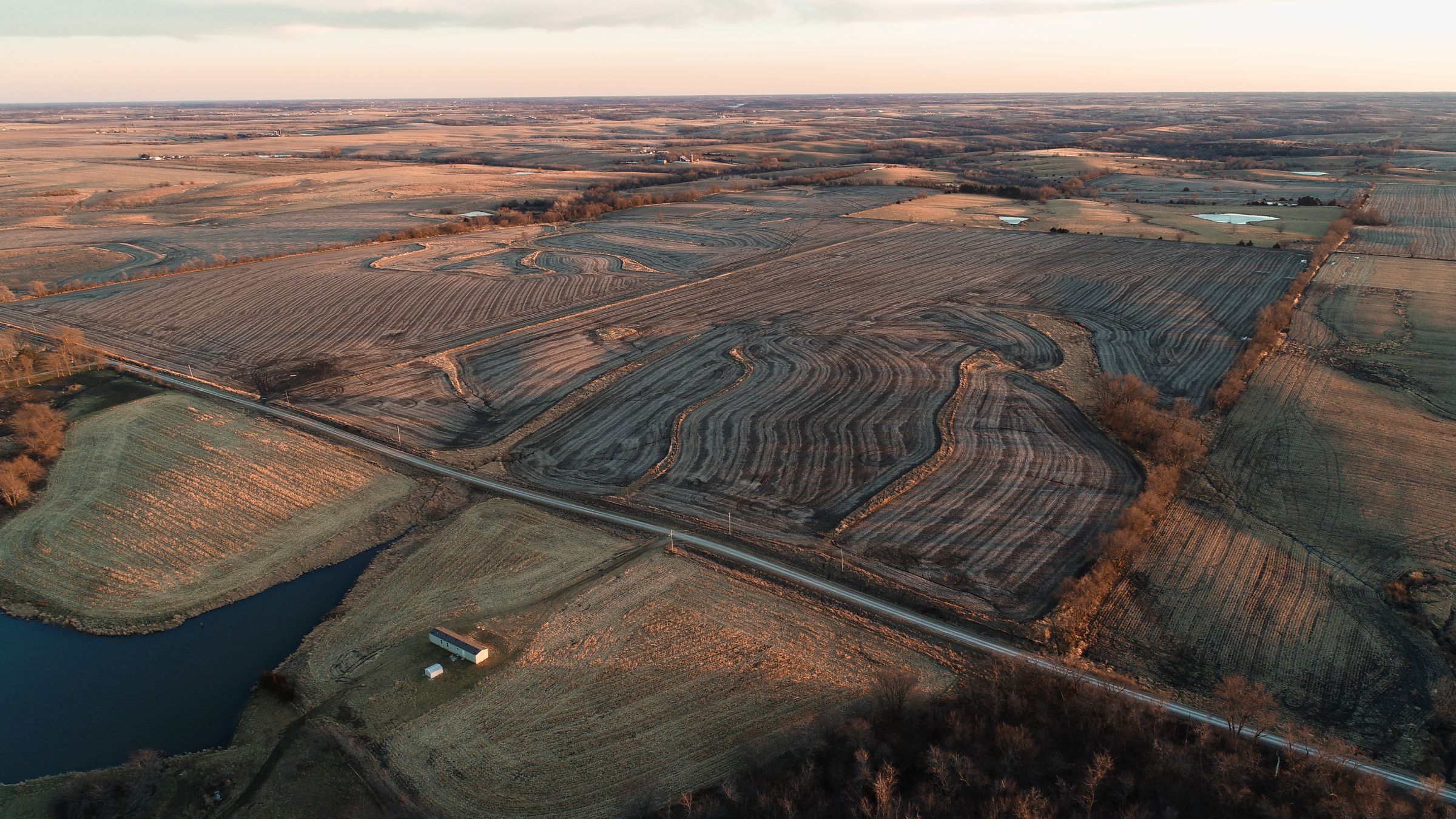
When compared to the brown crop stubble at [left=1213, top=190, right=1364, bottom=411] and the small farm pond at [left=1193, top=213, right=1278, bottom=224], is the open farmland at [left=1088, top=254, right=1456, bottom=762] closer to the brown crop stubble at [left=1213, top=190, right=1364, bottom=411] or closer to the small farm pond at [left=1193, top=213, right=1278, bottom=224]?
the brown crop stubble at [left=1213, top=190, right=1364, bottom=411]

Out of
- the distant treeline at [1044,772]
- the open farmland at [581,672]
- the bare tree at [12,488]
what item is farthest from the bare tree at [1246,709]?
the bare tree at [12,488]

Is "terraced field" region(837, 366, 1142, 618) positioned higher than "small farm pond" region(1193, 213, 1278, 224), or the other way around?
"small farm pond" region(1193, 213, 1278, 224)

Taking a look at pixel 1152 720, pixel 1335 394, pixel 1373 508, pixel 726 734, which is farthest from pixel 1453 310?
pixel 726 734

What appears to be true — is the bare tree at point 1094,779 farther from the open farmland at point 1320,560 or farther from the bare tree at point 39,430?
the bare tree at point 39,430

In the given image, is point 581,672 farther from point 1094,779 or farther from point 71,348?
point 71,348

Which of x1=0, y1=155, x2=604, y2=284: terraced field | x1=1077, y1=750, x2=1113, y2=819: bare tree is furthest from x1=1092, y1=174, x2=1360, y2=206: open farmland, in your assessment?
x1=1077, y1=750, x2=1113, y2=819: bare tree
